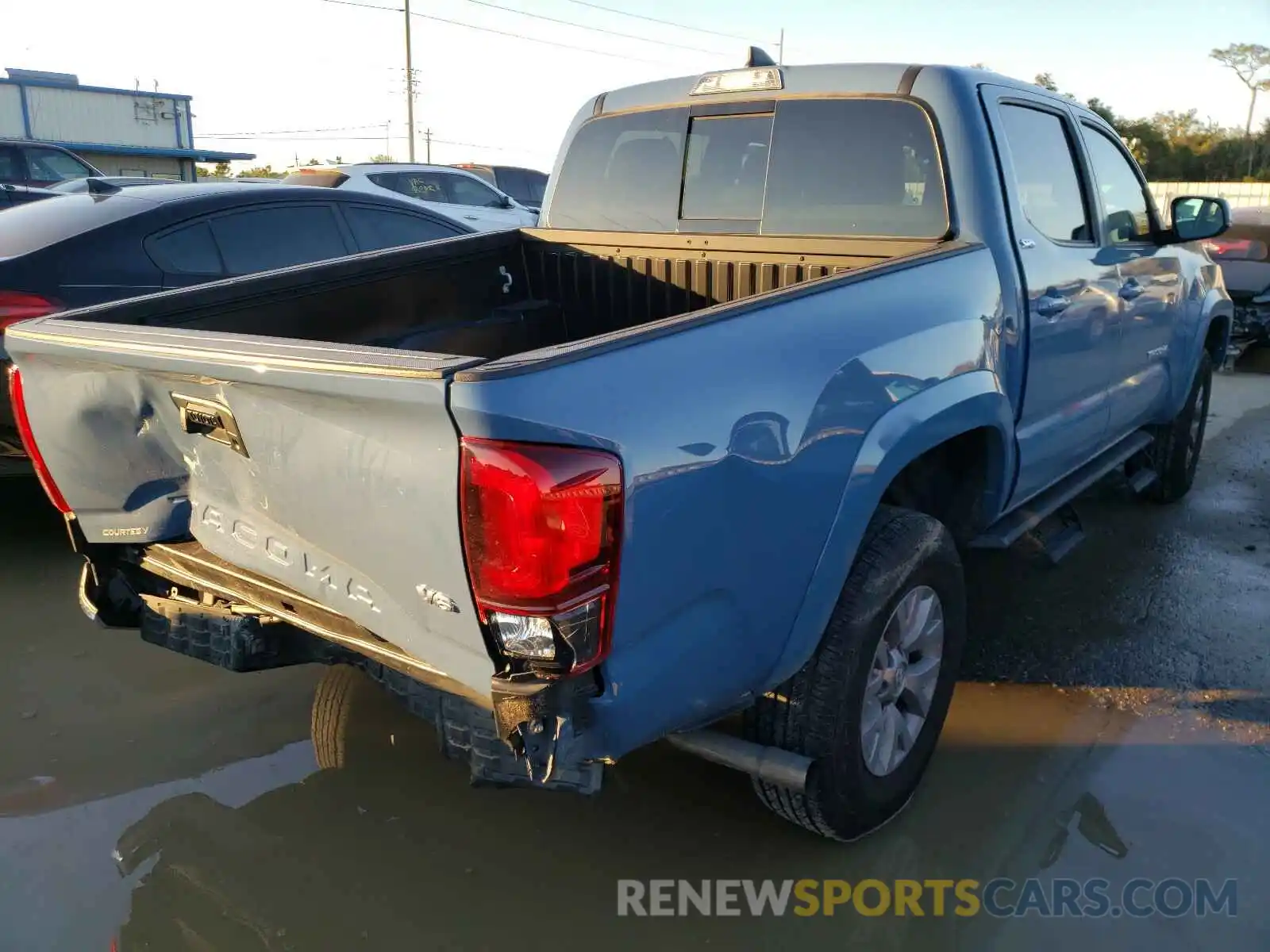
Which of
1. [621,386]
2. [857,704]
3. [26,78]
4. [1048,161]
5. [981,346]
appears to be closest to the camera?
[621,386]

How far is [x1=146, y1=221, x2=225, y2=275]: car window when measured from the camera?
4906 mm

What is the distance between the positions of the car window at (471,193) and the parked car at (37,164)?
15.0 ft

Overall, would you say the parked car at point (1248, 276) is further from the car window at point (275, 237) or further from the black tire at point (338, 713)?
the black tire at point (338, 713)

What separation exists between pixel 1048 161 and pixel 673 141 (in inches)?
54.5

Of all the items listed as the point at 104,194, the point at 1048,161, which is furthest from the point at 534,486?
the point at 104,194

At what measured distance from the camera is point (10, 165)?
13312 millimetres

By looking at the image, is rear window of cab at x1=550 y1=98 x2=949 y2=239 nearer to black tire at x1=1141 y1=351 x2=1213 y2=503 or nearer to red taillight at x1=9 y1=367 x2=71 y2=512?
red taillight at x1=9 y1=367 x2=71 y2=512

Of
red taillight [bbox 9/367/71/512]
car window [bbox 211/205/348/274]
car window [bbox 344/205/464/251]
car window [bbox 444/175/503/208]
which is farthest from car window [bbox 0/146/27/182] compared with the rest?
red taillight [bbox 9/367/71/512]

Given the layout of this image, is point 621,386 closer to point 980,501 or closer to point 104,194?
point 980,501

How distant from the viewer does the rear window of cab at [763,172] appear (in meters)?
3.28

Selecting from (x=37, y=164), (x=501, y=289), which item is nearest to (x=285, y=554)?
(x=501, y=289)

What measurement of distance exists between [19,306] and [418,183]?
8.49m

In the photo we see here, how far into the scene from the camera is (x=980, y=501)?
320 cm

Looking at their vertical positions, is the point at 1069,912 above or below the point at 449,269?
below
